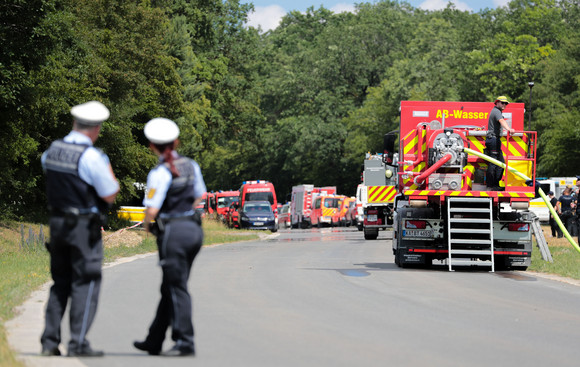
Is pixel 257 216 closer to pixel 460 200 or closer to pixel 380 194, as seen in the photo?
pixel 380 194

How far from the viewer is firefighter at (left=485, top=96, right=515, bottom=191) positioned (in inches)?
751

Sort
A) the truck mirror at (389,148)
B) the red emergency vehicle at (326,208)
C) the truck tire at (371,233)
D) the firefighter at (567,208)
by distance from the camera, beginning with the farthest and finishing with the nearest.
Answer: the red emergency vehicle at (326,208), the truck tire at (371,233), the firefighter at (567,208), the truck mirror at (389,148)

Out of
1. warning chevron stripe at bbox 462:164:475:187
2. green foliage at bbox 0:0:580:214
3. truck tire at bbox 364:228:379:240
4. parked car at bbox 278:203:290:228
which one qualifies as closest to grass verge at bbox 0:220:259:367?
green foliage at bbox 0:0:580:214

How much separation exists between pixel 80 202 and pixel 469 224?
12.0 m

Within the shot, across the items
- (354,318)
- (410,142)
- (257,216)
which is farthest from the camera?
(257,216)

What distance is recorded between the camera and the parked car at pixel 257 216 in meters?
52.3

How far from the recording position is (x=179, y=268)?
799 centimetres

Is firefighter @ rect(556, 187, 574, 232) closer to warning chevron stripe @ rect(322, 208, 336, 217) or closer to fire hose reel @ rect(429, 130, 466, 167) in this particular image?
fire hose reel @ rect(429, 130, 466, 167)

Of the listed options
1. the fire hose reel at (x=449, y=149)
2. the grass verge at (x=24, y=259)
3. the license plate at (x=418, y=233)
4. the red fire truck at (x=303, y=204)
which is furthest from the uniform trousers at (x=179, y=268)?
the red fire truck at (x=303, y=204)

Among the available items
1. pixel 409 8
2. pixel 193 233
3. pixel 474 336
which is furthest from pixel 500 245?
pixel 409 8

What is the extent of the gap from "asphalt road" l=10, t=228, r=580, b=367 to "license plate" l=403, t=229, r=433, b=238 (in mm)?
722

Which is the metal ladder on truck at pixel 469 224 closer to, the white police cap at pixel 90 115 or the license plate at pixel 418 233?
the license plate at pixel 418 233

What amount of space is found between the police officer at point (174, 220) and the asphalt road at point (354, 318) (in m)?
0.37

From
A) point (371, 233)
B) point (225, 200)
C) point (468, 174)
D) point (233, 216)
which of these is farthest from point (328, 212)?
point (468, 174)
